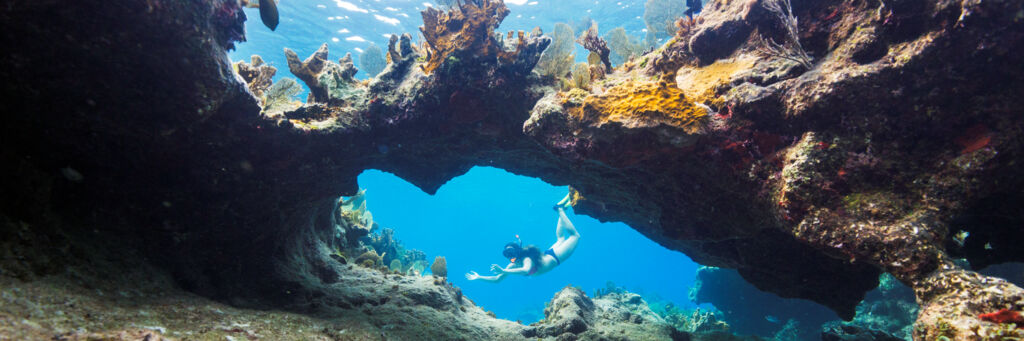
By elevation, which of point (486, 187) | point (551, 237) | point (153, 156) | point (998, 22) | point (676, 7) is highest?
point (551, 237)

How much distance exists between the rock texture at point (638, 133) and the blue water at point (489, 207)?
1506 millimetres

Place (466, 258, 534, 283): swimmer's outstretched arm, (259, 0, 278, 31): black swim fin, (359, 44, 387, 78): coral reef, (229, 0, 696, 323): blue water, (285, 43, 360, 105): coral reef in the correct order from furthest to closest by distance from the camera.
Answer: (229, 0, 696, 323): blue water
(466, 258, 534, 283): swimmer's outstretched arm
(359, 44, 387, 78): coral reef
(285, 43, 360, 105): coral reef
(259, 0, 278, 31): black swim fin

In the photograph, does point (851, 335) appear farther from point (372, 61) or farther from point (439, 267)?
point (372, 61)

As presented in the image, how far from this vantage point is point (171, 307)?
3252mm

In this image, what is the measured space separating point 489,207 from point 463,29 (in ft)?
230

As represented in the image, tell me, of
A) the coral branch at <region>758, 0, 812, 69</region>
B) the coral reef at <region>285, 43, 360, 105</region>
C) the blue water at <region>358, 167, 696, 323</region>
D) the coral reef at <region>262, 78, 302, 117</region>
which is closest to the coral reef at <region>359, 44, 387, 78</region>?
the coral reef at <region>285, 43, 360, 105</region>

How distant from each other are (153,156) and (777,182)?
265 inches

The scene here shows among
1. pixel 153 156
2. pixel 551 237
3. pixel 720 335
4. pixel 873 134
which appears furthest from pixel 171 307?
pixel 551 237

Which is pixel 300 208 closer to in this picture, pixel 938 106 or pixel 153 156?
pixel 153 156

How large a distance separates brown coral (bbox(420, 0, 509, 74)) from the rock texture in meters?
0.03

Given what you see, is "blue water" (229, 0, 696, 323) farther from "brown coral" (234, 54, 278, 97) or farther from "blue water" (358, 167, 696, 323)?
"brown coral" (234, 54, 278, 97)

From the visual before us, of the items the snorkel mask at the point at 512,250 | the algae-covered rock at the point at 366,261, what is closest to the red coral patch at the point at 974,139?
the algae-covered rock at the point at 366,261

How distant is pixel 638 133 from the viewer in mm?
3895

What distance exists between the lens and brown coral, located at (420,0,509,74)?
504cm
